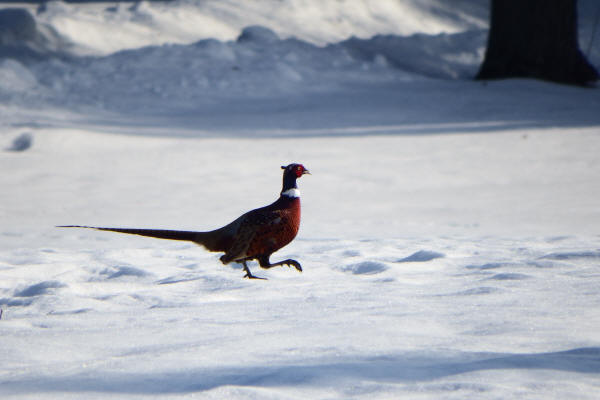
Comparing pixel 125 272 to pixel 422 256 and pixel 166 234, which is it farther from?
pixel 422 256

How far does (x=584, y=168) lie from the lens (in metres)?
6.75

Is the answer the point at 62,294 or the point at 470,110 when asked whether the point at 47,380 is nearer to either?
the point at 62,294

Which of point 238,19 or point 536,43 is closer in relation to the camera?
point 536,43

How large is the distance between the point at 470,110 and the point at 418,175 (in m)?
3.45

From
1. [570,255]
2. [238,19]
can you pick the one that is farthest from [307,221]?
[238,19]

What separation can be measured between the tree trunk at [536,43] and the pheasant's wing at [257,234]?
A: 351 inches

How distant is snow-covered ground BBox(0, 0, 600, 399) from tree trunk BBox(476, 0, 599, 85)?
581 mm

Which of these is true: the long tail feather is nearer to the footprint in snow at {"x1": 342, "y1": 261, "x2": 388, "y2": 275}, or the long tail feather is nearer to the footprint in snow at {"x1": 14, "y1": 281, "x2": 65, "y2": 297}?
the footprint in snow at {"x1": 14, "y1": 281, "x2": 65, "y2": 297}

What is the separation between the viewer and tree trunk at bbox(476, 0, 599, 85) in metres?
11.0

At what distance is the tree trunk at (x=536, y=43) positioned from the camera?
1098cm

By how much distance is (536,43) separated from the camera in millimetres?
11133

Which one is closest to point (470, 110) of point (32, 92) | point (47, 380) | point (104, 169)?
point (104, 169)

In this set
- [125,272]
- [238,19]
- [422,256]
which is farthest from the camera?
[238,19]

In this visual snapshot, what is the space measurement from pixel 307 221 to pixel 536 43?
23.5 feet
